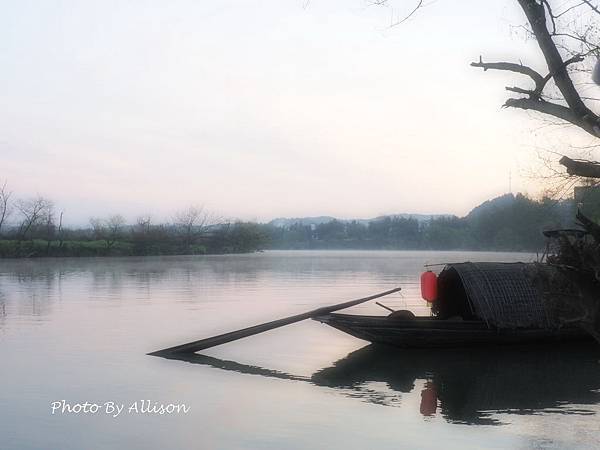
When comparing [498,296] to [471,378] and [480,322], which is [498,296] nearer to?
[480,322]

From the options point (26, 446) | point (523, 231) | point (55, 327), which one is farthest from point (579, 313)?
point (523, 231)

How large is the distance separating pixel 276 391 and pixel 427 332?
3.36 metres

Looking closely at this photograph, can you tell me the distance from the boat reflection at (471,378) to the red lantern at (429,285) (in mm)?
1160

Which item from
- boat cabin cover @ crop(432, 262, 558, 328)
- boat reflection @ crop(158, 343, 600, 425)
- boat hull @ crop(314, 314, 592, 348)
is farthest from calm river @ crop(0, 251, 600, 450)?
boat cabin cover @ crop(432, 262, 558, 328)

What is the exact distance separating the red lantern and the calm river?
Result: 1195 millimetres

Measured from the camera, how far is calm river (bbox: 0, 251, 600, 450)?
6.64 metres

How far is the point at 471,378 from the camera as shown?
9570mm

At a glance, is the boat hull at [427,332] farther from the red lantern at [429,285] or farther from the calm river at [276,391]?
the red lantern at [429,285]

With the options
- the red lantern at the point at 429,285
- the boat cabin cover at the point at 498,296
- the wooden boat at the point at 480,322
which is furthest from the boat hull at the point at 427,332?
the red lantern at the point at 429,285

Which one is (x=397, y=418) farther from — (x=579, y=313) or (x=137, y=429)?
(x=579, y=313)

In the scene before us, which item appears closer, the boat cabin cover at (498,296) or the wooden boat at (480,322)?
the wooden boat at (480,322)

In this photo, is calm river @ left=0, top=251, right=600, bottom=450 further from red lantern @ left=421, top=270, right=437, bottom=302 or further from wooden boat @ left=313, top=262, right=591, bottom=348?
red lantern @ left=421, top=270, right=437, bottom=302

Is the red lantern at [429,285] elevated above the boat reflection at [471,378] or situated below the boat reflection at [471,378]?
above

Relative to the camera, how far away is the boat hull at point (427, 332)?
11.1 meters
